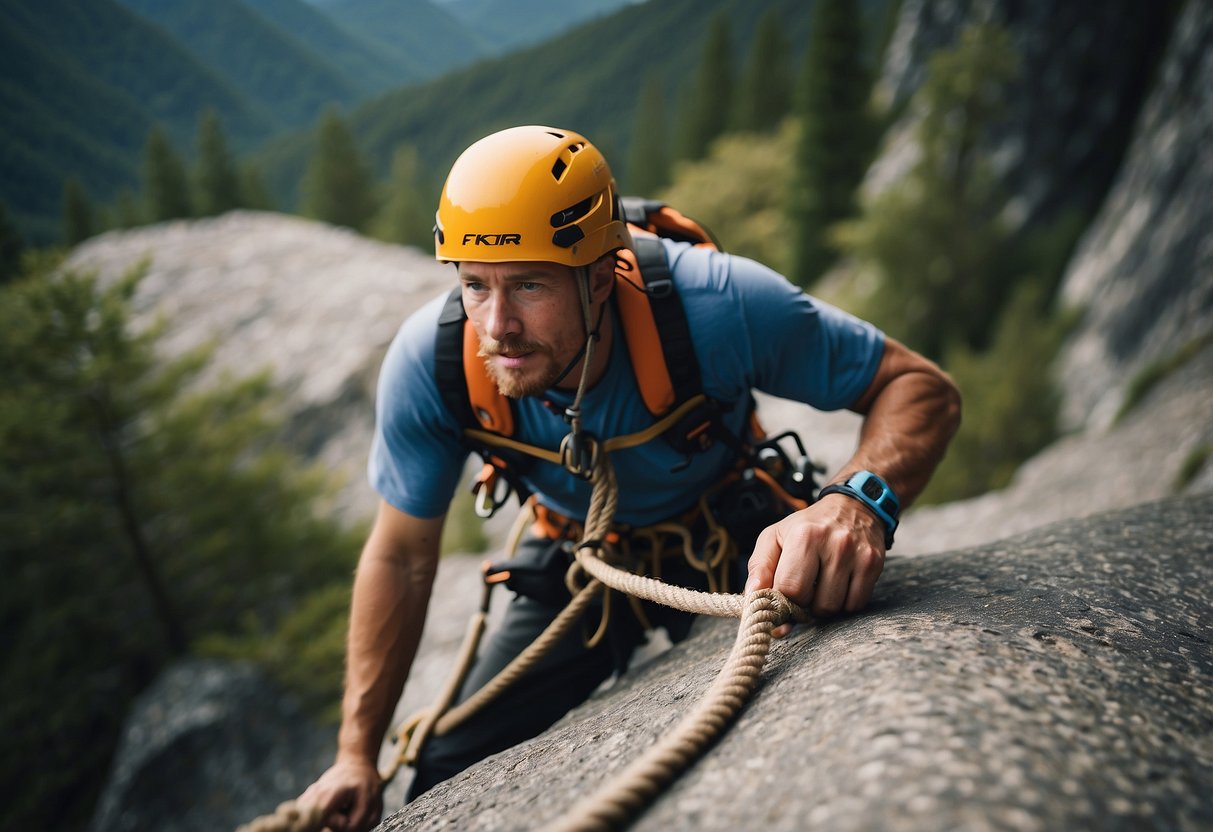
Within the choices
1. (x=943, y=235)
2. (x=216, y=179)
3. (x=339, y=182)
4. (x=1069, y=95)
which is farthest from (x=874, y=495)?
(x=216, y=179)

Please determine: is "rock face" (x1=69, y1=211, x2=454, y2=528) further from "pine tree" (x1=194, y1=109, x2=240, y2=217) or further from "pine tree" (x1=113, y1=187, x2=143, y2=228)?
"pine tree" (x1=113, y1=187, x2=143, y2=228)

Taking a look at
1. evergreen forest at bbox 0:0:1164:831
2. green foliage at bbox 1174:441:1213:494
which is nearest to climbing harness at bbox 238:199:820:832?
green foliage at bbox 1174:441:1213:494

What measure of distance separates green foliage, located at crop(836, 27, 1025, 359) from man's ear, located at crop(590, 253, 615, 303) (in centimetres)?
2082

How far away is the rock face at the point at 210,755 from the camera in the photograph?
9766 millimetres

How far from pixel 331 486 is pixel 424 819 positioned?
1199cm

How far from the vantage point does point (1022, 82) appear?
2512 centimetres

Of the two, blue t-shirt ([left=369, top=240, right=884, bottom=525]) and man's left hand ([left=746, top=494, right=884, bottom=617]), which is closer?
man's left hand ([left=746, top=494, right=884, bottom=617])

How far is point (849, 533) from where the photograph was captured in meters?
2.10

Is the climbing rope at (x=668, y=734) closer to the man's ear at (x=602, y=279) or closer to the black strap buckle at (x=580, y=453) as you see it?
the black strap buckle at (x=580, y=453)

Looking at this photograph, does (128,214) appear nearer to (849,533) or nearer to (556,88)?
(849,533)

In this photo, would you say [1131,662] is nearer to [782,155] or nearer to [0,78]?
[782,155]

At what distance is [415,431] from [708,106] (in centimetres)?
5410

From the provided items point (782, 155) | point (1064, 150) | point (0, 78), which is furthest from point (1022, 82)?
point (0, 78)

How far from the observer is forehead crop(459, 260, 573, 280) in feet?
8.53
